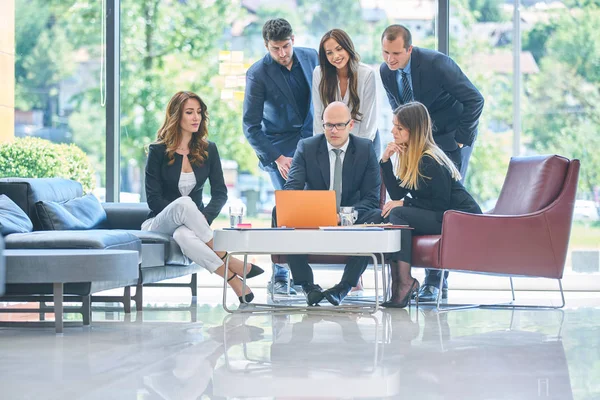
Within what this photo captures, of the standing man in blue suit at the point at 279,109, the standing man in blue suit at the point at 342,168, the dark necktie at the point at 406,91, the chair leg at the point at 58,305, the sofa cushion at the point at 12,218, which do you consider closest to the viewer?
the chair leg at the point at 58,305

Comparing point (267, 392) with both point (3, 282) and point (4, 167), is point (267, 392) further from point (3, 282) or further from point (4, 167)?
point (4, 167)

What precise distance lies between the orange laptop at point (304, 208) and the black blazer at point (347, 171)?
22.0 inches

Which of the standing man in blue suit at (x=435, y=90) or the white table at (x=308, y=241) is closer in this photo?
the white table at (x=308, y=241)

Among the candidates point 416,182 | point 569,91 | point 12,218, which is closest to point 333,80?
point 416,182

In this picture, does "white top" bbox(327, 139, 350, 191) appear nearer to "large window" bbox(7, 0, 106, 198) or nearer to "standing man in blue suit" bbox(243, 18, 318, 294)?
"standing man in blue suit" bbox(243, 18, 318, 294)

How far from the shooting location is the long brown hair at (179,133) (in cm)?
568

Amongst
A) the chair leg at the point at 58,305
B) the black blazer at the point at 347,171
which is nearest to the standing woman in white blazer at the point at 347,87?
the black blazer at the point at 347,171

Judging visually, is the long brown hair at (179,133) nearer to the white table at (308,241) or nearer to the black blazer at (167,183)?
the black blazer at (167,183)

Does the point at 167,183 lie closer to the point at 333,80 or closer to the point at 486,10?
the point at 333,80

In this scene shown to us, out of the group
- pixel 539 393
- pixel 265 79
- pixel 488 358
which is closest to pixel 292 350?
pixel 488 358

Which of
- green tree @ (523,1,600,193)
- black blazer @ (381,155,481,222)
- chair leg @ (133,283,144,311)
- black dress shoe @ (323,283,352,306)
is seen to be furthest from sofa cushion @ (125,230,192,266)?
green tree @ (523,1,600,193)

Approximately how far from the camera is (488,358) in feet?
10.9

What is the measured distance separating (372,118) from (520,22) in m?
2.14

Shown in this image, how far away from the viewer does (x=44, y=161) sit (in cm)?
727
